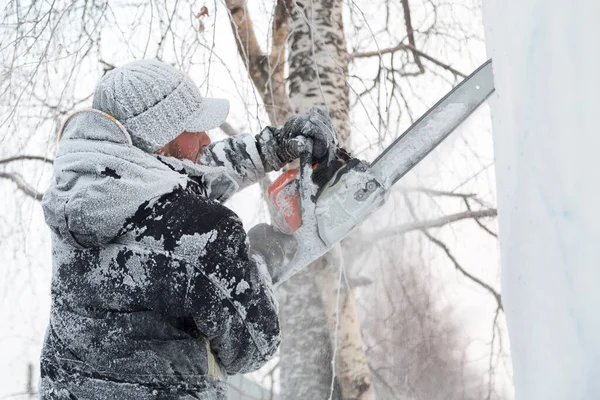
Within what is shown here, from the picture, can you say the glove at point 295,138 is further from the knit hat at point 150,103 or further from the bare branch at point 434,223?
the bare branch at point 434,223

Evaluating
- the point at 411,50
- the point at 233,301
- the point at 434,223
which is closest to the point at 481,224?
the point at 434,223

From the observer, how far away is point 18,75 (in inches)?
134

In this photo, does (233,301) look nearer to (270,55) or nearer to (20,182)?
(270,55)

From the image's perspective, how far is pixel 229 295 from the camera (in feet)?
4.61

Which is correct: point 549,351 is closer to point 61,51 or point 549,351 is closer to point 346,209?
Answer: point 346,209

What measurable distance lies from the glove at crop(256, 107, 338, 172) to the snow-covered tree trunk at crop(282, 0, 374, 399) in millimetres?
1556

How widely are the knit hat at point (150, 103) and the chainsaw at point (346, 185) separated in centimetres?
38

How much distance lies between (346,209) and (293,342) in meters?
1.82

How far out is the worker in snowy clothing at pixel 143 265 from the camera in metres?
1.39

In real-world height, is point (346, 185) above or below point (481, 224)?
below

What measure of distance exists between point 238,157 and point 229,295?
58 cm

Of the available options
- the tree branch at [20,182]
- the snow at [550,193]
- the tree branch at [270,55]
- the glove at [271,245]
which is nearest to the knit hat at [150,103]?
the glove at [271,245]

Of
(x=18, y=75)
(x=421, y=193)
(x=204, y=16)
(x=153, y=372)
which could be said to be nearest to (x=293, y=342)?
(x=421, y=193)

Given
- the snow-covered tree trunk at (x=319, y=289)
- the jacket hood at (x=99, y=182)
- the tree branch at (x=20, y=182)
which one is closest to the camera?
the jacket hood at (x=99, y=182)
